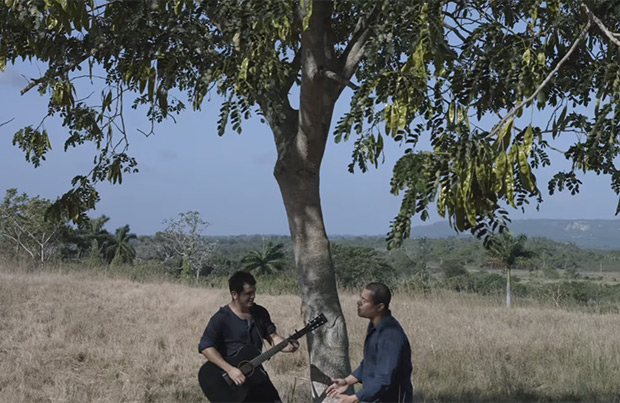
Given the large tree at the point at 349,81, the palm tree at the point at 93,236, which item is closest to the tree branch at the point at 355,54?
the large tree at the point at 349,81

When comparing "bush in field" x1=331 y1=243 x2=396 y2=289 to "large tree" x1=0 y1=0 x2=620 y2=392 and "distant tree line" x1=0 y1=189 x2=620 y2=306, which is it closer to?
"distant tree line" x1=0 y1=189 x2=620 y2=306

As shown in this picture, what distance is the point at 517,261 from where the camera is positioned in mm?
37281

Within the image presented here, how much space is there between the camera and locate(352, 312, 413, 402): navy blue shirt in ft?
15.0

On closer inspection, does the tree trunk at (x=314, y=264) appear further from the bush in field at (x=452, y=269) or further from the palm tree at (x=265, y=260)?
the bush in field at (x=452, y=269)

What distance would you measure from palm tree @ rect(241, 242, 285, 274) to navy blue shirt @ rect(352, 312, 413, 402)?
57893 mm

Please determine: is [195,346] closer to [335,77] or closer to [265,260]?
[335,77]

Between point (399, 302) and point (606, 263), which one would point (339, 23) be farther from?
point (606, 263)

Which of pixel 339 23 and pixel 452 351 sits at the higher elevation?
pixel 339 23

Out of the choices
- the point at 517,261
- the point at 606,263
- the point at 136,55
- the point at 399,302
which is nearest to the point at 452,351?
the point at 399,302

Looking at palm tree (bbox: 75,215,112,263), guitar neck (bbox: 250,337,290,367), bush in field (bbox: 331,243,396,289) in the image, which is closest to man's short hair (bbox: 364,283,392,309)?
guitar neck (bbox: 250,337,290,367)

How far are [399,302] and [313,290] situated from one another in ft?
30.3

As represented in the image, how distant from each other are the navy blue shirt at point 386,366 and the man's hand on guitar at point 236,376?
0.97 meters

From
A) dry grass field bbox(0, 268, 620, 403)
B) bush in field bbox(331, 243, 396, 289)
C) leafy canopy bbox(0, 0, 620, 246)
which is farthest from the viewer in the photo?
bush in field bbox(331, 243, 396, 289)

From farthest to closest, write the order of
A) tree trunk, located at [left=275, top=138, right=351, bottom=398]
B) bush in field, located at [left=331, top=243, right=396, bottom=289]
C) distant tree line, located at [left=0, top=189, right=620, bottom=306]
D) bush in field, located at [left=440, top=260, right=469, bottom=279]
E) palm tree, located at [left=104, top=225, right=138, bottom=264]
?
bush in field, located at [left=440, top=260, right=469, bottom=279] → palm tree, located at [left=104, top=225, right=138, bottom=264] → bush in field, located at [left=331, top=243, right=396, bottom=289] → distant tree line, located at [left=0, top=189, right=620, bottom=306] → tree trunk, located at [left=275, top=138, right=351, bottom=398]
